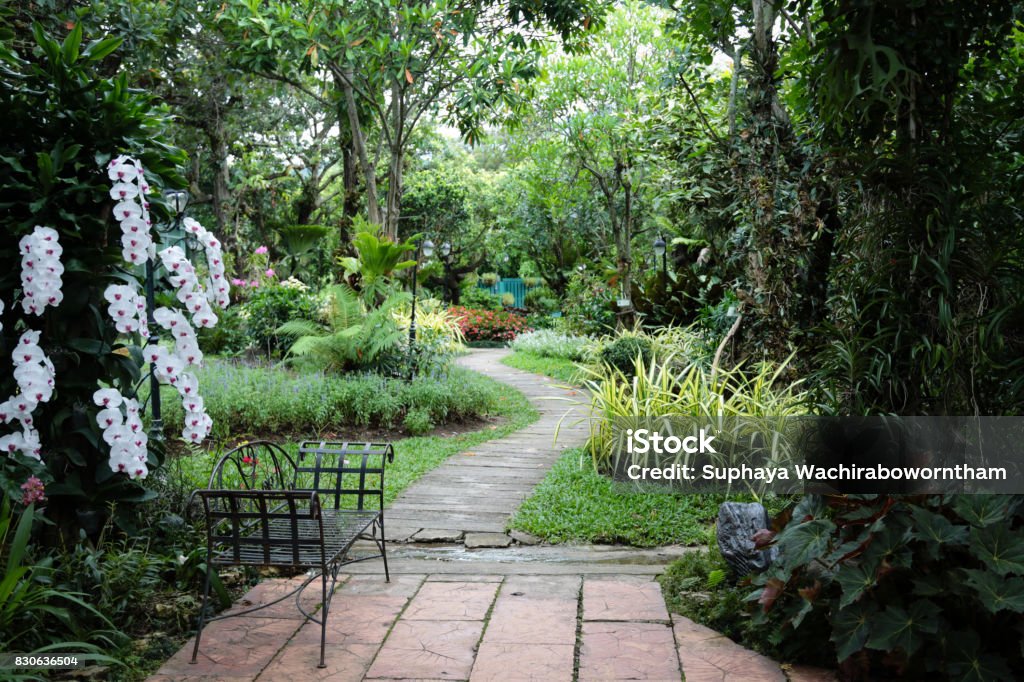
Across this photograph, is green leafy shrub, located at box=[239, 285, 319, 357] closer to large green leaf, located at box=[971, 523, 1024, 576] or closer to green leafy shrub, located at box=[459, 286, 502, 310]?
green leafy shrub, located at box=[459, 286, 502, 310]

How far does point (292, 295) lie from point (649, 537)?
8.50 meters

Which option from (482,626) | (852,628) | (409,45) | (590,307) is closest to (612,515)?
(482,626)

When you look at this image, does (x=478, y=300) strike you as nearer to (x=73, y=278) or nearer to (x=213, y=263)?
(x=213, y=263)

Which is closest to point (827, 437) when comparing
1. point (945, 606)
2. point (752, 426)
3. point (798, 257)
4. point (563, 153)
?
point (945, 606)

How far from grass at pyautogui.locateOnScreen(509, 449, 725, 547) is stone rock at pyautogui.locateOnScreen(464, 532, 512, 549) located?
134 mm

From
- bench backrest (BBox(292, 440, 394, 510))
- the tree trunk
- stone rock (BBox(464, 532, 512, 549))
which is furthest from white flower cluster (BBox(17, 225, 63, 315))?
the tree trunk

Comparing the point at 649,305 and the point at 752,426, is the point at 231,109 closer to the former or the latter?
the point at 649,305

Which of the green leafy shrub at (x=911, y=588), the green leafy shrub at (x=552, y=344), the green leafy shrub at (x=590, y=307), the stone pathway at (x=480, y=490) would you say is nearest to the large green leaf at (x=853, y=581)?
the green leafy shrub at (x=911, y=588)

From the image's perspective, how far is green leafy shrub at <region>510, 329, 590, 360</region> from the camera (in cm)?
1223

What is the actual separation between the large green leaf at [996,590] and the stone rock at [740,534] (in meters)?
0.90

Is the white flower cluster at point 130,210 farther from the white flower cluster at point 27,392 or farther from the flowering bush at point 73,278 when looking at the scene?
the white flower cluster at point 27,392

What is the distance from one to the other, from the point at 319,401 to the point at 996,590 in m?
5.52

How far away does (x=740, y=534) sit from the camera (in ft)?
10.8

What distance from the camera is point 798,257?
5.82 m
